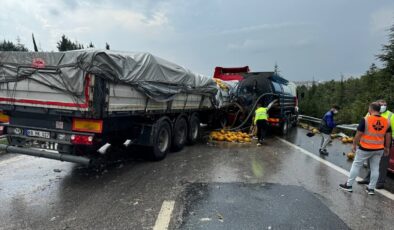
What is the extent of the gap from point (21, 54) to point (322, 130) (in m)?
8.18

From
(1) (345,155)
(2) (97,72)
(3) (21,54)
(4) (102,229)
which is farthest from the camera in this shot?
(1) (345,155)

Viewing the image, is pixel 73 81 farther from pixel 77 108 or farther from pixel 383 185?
pixel 383 185

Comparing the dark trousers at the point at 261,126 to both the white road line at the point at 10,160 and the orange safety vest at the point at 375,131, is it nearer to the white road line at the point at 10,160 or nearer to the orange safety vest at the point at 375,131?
the orange safety vest at the point at 375,131

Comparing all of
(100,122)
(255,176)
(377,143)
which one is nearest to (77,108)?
(100,122)

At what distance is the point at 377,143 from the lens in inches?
216

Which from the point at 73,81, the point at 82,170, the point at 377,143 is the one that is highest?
the point at 73,81

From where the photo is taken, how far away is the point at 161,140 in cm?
793

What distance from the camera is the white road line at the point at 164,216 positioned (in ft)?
13.0

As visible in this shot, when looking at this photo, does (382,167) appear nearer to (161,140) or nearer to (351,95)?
(161,140)

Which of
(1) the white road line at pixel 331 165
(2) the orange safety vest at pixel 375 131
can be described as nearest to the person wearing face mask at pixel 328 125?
(1) the white road line at pixel 331 165

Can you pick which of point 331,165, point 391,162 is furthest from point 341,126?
point 391,162

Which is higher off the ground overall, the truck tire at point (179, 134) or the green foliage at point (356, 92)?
the green foliage at point (356, 92)

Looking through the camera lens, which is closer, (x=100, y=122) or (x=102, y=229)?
(x=102, y=229)

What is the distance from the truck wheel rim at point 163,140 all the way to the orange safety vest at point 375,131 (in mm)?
4556
